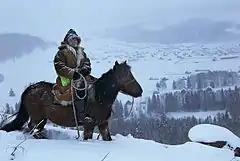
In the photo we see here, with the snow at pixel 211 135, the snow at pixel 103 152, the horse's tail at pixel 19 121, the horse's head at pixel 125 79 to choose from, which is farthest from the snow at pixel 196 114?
the snow at pixel 103 152

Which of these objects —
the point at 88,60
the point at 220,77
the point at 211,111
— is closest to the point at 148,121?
the point at 211,111

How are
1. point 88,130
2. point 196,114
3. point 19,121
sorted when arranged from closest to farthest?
1. point 88,130
2. point 19,121
3. point 196,114

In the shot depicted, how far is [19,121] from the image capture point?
6.18 meters

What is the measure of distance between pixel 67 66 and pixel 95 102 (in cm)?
61

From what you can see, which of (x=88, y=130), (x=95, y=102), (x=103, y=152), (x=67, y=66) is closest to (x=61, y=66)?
(x=67, y=66)

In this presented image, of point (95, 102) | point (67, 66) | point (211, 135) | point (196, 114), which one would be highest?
point (67, 66)

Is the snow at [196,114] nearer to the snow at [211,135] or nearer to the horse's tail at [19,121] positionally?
the snow at [211,135]

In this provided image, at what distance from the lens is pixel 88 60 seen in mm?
5930

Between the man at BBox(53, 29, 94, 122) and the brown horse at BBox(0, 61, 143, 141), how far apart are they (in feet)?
0.35

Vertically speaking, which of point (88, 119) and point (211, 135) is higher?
point (88, 119)

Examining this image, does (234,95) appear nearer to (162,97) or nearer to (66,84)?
(162,97)

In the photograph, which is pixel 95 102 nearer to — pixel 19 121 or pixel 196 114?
pixel 19 121

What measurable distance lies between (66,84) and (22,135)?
873 millimetres

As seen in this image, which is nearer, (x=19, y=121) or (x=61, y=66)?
(x=61, y=66)
